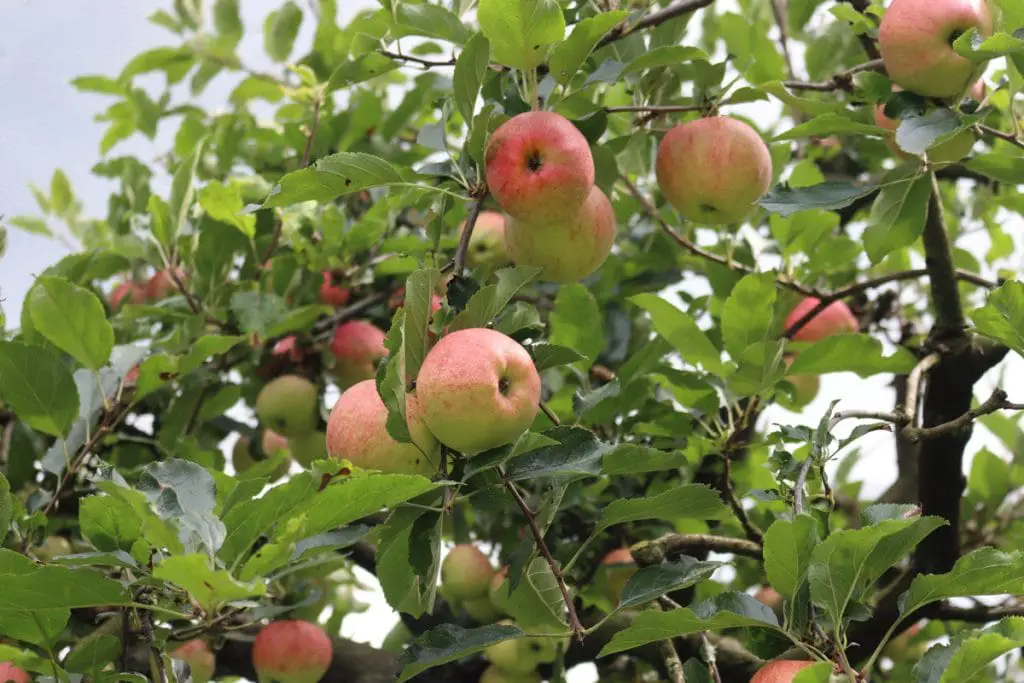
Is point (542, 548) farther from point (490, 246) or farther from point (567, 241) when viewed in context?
point (490, 246)

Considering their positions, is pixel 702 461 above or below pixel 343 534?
below

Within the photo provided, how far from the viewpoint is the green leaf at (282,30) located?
2023mm

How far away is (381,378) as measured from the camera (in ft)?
3.04

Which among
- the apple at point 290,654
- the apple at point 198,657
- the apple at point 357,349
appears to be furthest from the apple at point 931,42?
the apple at point 198,657

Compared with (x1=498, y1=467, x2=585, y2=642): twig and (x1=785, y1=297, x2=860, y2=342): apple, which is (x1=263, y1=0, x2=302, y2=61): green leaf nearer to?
(x1=785, y1=297, x2=860, y2=342): apple

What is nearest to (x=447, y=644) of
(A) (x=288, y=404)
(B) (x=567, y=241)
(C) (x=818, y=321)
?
(B) (x=567, y=241)

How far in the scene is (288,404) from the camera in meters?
1.72

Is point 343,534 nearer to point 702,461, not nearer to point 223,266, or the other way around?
point 702,461

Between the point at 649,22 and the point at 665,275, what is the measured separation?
722 millimetres

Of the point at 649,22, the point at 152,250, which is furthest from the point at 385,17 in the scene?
the point at 152,250

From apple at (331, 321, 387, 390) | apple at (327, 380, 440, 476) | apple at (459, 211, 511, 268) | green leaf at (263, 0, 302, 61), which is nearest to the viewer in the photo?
apple at (327, 380, 440, 476)

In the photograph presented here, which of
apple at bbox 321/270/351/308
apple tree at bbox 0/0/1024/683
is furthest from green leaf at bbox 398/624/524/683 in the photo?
apple at bbox 321/270/351/308

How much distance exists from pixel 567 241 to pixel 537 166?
0.14 meters

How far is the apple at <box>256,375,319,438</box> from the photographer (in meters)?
1.72
